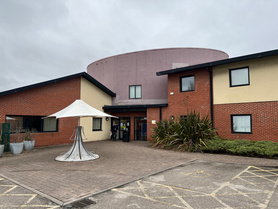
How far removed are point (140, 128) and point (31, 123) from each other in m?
8.39

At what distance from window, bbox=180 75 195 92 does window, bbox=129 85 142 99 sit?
4.93m

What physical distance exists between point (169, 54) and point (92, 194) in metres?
15.5

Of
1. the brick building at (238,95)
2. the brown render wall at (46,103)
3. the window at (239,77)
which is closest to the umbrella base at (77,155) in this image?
the brown render wall at (46,103)

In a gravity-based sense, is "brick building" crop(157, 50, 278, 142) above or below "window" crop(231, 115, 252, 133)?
above

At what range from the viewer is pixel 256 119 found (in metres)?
11.2

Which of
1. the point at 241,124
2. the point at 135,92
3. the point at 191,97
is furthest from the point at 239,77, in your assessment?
the point at 135,92

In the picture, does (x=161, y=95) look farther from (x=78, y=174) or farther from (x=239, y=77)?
(x=78, y=174)

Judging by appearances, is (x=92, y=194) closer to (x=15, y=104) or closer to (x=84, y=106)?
(x=84, y=106)

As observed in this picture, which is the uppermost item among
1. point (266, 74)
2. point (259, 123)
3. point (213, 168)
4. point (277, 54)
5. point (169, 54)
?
point (169, 54)

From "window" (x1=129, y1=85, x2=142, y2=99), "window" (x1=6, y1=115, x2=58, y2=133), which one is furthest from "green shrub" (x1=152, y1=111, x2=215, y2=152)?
"window" (x1=6, y1=115, x2=58, y2=133)

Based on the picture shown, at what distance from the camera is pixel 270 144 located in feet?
30.6

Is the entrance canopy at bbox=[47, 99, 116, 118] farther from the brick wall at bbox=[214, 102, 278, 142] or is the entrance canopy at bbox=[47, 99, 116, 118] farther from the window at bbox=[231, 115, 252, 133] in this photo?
the window at bbox=[231, 115, 252, 133]

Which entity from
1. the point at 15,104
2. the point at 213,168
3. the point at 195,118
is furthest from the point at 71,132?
the point at 213,168

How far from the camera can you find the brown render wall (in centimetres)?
1168
